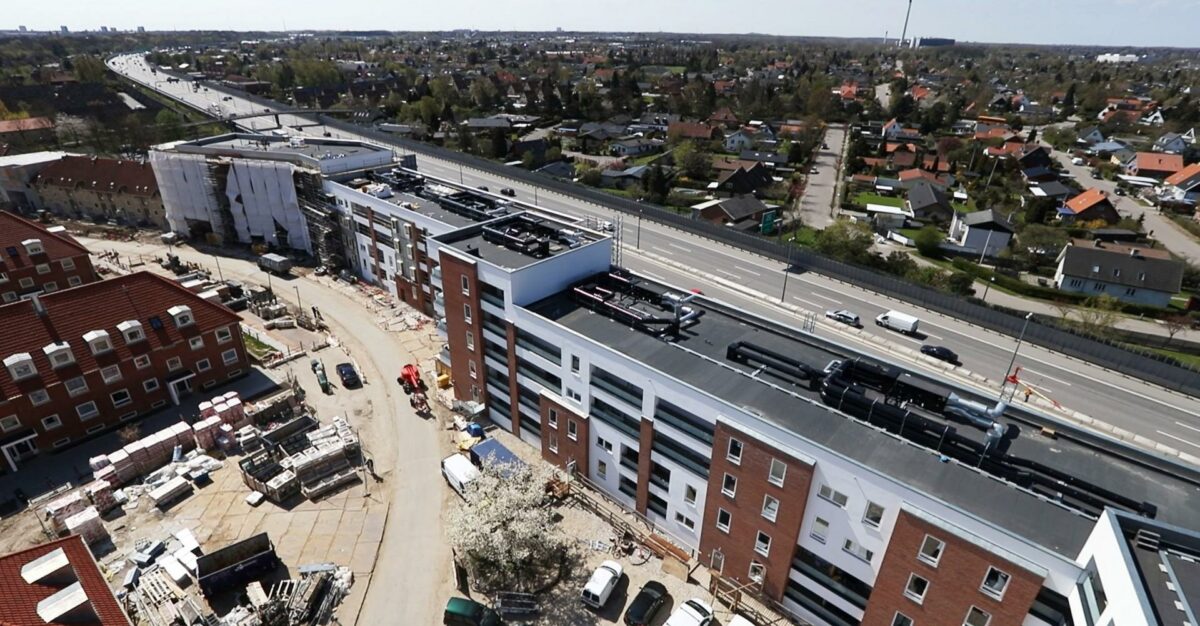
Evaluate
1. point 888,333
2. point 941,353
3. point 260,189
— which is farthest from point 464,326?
point 260,189

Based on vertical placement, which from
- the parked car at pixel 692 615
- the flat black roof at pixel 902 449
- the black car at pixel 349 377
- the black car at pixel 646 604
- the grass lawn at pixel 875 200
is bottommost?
the black car at pixel 349 377

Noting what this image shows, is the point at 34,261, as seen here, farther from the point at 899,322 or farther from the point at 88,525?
the point at 899,322

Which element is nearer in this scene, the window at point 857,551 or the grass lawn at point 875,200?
the window at point 857,551

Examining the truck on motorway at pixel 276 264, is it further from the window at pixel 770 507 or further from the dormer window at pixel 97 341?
the window at pixel 770 507

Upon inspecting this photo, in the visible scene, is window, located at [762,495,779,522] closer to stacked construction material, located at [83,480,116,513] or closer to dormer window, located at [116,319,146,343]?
stacked construction material, located at [83,480,116,513]

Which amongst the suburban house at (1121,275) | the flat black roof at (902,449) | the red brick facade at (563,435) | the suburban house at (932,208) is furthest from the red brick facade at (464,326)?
the suburban house at (932,208)

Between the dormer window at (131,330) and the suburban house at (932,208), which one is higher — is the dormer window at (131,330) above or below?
above
